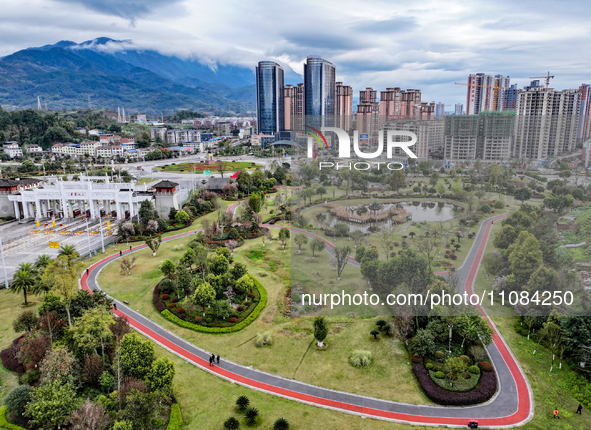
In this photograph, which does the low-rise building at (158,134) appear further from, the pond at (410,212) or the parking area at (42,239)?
the pond at (410,212)

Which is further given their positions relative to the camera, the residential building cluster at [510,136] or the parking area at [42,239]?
the residential building cluster at [510,136]

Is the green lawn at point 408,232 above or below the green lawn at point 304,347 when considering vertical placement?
above

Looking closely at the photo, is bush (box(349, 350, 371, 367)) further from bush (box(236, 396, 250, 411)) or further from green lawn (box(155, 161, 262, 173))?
green lawn (box(155, 161, 262, 173))

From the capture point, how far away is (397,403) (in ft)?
56.0

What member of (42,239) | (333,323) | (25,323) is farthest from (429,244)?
(42,239)

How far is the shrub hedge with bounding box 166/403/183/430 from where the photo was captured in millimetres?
15259

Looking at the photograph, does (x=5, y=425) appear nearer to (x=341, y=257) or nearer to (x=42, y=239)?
(x=341, y=257)

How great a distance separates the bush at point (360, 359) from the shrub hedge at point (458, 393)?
2341 mm

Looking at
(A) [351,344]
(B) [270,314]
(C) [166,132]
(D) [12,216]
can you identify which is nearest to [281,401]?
(A) [351,344]

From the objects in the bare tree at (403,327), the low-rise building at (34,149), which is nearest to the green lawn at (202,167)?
the low-rise building at (34,149)

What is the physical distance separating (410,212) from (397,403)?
576 inches

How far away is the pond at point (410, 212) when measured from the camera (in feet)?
91.2

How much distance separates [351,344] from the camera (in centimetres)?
2169

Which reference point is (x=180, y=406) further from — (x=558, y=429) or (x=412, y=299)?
(x=558, y=429)
